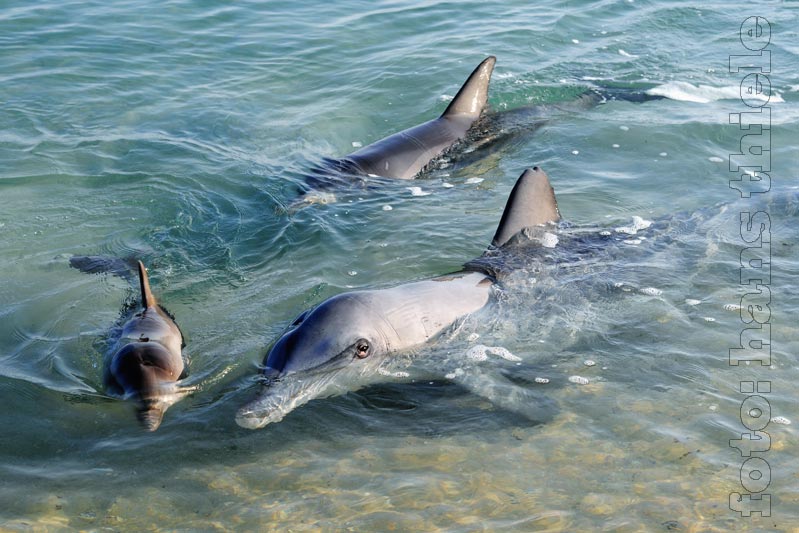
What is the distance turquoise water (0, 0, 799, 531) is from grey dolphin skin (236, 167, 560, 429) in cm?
17

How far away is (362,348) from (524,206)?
2.64 m

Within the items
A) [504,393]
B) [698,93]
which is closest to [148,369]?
[504,393]

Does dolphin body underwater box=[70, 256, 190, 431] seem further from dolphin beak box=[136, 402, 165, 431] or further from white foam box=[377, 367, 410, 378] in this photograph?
white foam box=[377, 367, 410, 378]

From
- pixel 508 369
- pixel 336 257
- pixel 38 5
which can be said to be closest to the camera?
pixel 508 369

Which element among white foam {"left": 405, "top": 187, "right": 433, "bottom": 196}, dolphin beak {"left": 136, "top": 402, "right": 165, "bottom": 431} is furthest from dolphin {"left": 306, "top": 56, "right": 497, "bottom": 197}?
dolphin beak {"left": 136, "top": 402, "right": 165, "bottom": 431}

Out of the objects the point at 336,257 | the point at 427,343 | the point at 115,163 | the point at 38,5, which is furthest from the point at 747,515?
the point at 38,5

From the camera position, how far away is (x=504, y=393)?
23.1 ft

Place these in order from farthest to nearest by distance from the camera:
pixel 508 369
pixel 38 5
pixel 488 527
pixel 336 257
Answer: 1. pixel 38 5
2. pixel 336 257
3. pixel 508 369
4. pixel 488 527

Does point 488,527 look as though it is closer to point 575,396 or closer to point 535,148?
point 575,396

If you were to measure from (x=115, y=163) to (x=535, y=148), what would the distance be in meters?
5.82

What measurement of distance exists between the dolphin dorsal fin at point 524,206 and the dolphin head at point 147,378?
3733 mm

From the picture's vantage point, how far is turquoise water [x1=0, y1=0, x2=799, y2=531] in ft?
19.2

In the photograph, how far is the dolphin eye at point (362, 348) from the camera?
23.4ft

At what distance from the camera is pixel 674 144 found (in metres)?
12.8
